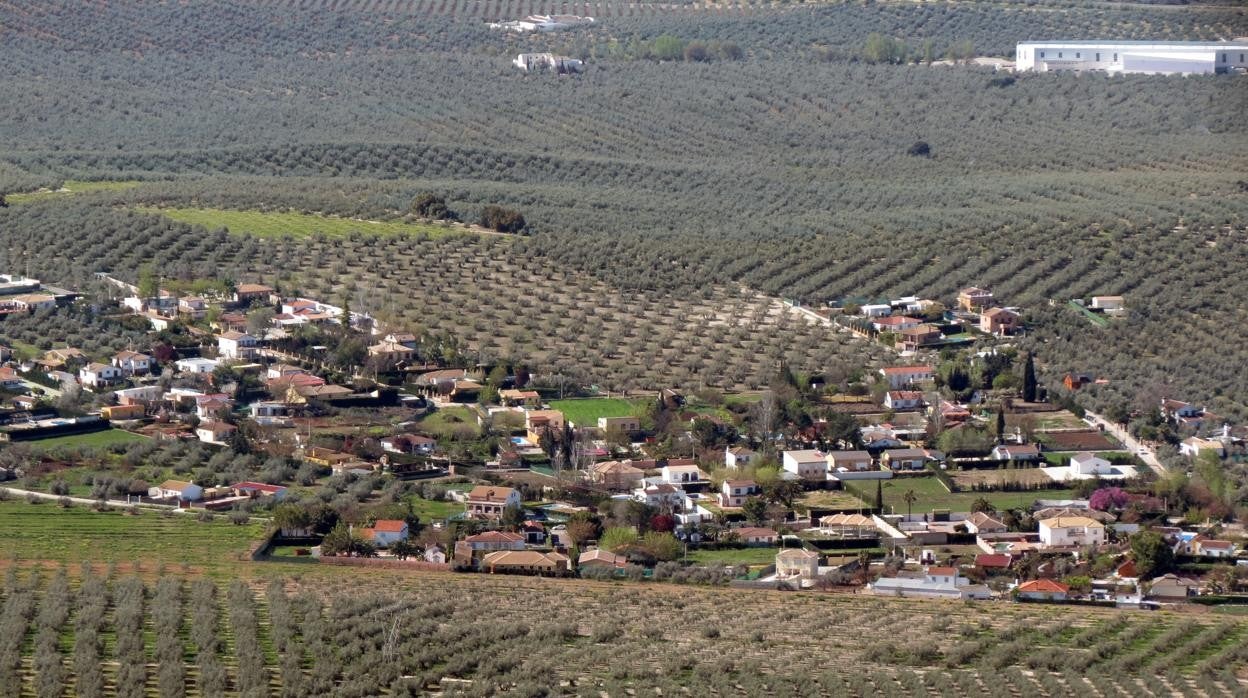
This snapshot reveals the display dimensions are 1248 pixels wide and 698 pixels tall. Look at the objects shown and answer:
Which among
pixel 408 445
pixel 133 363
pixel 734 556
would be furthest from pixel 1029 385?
pixel 133 363

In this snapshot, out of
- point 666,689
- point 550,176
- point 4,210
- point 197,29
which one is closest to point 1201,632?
point 666,689

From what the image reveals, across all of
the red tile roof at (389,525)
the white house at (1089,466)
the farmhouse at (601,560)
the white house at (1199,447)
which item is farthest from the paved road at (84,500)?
the white house at (1199,447)

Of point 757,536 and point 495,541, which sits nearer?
point 495,541

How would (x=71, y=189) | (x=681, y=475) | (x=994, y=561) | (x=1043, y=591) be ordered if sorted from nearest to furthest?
1. (x=1043, y=591)
2. (x=994, y=561)
3. (x=681, y=475)
4. (x=71, y=189)

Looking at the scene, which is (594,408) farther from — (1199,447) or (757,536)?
(1199,447)

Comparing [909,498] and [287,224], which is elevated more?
[287,224]

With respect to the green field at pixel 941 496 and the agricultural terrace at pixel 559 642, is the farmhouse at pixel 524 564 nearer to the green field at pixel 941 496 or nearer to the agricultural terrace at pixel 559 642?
the agricultural terrace at pixel 559 642

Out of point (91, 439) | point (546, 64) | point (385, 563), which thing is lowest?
point (385, 563)
